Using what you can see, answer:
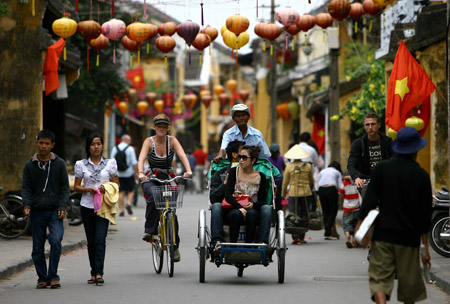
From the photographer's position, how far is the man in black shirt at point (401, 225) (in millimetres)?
7320

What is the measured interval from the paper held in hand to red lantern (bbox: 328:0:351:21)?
979cm

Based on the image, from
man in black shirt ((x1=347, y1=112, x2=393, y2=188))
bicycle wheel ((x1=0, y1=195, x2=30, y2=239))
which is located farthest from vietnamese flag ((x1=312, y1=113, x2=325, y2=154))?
man in black shirt ((x1=347, y1=112, x2=393, y2=188))

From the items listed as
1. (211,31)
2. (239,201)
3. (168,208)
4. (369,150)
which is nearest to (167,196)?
(168,208)

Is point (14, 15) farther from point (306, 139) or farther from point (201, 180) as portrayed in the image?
point (201, 180)

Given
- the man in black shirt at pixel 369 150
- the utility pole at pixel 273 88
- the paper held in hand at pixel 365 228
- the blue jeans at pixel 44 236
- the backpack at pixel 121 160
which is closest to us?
the paper held in hand at pixel 365 228

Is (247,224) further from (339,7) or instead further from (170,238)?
(339,7)

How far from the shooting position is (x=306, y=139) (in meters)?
18.9

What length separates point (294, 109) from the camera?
4100cm

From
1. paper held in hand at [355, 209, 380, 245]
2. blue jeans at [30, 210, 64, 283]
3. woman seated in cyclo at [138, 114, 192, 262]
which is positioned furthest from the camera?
woman seated in cyclo at [138, 114, 192, 262]

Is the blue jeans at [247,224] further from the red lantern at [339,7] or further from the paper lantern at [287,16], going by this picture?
the paper lantern at [287,16]

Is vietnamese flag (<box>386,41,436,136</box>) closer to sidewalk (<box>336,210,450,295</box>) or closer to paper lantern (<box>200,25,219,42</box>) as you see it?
sidewalk (<box>336,210,450,295</box>)

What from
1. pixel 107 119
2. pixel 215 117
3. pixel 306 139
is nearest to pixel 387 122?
pixel 306 139

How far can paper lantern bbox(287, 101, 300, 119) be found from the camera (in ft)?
135

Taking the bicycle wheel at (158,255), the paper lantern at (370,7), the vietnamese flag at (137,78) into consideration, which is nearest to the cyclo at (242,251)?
the bicycle wheel at (158,255)
